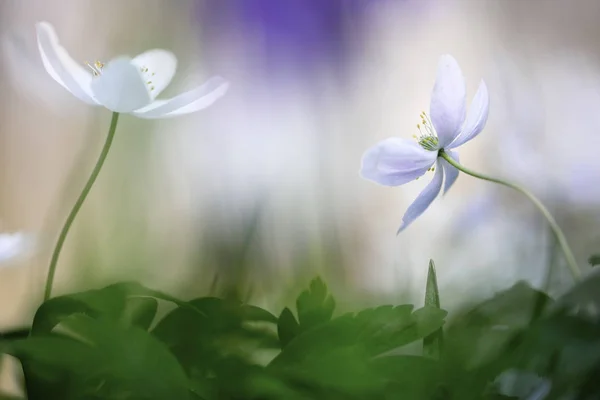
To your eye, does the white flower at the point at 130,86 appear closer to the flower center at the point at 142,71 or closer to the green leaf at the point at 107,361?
the flower center at the point at 142,71

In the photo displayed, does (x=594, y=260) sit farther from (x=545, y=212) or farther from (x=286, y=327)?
(x=286, y=327)

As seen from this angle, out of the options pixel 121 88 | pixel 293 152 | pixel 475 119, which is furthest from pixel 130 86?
pixel 475 119

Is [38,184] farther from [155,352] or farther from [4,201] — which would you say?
[155,352]

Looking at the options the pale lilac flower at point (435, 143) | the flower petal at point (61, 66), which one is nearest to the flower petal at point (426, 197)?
the pale lilac flower at point (435, 143)

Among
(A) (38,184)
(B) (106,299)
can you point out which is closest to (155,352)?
(B) (106,299)

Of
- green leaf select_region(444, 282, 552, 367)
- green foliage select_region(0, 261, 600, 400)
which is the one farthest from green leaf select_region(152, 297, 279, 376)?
green leaf select_region(444, 282, 552, 367)

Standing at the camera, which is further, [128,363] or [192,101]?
[192,101]
